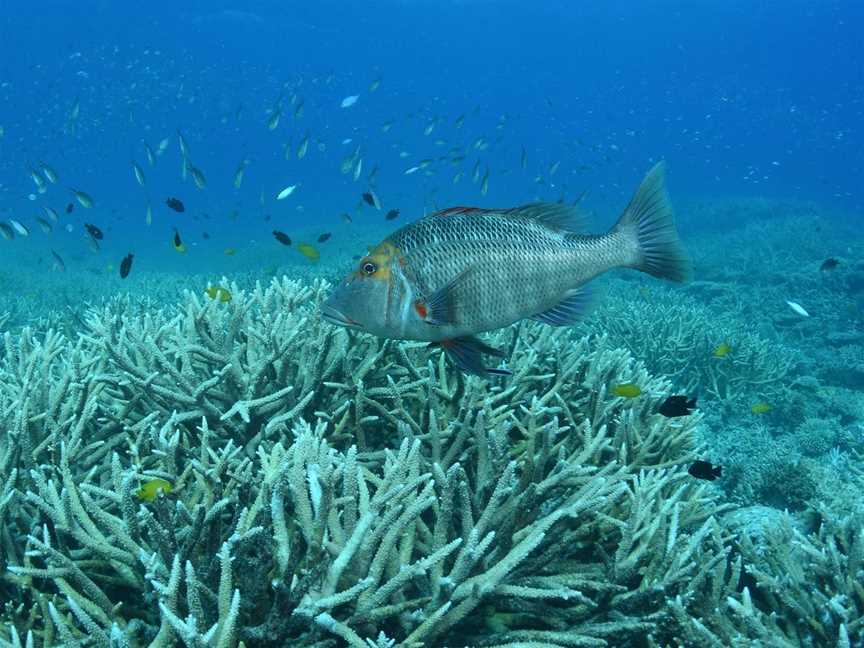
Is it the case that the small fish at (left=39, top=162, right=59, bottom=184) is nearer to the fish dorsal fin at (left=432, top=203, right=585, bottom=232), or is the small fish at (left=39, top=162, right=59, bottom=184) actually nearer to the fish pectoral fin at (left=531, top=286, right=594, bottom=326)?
the fish dorsal fin at (left=432, top=203, right=585, bottom=232)

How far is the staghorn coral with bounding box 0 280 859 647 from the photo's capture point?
212 cm

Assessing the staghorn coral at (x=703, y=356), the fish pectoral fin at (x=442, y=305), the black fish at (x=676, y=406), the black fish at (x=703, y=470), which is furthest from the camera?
the staghorn coral at (x=703, y=356)

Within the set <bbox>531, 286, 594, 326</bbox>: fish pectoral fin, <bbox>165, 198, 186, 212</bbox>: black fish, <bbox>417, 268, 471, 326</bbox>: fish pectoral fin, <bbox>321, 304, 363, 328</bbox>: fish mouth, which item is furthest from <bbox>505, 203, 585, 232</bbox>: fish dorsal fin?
<bbox>165, 198, 186, 212</bbox>: black fish

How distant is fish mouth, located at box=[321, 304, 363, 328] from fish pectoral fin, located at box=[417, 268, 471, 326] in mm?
306

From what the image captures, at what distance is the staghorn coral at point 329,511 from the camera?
2121 mm

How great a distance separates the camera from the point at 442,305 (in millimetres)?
2477

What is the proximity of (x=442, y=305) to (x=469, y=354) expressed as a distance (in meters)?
0.30

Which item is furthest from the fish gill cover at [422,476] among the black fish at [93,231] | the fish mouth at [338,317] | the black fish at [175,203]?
the black fish at [175,203]

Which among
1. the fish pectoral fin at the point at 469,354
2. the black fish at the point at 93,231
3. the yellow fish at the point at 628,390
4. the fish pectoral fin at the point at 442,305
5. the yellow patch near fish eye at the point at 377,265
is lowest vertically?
the yellow fish at the point at 628,390

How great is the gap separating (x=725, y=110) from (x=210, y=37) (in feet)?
465

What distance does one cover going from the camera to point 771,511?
12.9ft

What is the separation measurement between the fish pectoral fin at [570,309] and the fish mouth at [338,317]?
3.04ft

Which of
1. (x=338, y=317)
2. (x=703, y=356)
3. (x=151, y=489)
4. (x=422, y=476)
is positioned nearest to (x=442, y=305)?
(x=338, y=317)

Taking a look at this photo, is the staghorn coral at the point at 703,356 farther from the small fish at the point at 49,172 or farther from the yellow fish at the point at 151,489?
the small fish at the point at 49,172
